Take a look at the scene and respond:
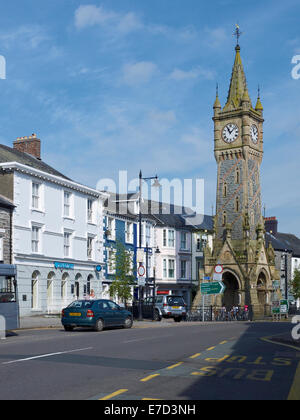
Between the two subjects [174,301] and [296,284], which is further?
[296,284]

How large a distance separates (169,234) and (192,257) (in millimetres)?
6235

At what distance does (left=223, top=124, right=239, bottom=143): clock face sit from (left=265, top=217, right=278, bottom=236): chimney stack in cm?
2766

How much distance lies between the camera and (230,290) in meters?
62.9

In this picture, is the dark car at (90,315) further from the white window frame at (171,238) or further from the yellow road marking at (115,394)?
the white window frame at (171,238)

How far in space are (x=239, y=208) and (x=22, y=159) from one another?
27.7 metres

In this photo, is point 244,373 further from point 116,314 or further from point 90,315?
point 116,314

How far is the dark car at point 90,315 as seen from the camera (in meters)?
25.8

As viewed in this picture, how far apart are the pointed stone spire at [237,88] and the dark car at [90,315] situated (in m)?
40.8

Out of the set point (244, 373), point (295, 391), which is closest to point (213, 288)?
point (244, 373)

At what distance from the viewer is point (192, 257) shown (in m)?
71.8

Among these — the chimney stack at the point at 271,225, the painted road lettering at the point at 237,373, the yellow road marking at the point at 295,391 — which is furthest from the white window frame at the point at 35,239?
the chimney stack at the point at 271,225

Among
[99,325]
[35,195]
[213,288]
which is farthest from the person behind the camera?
[35,195]
